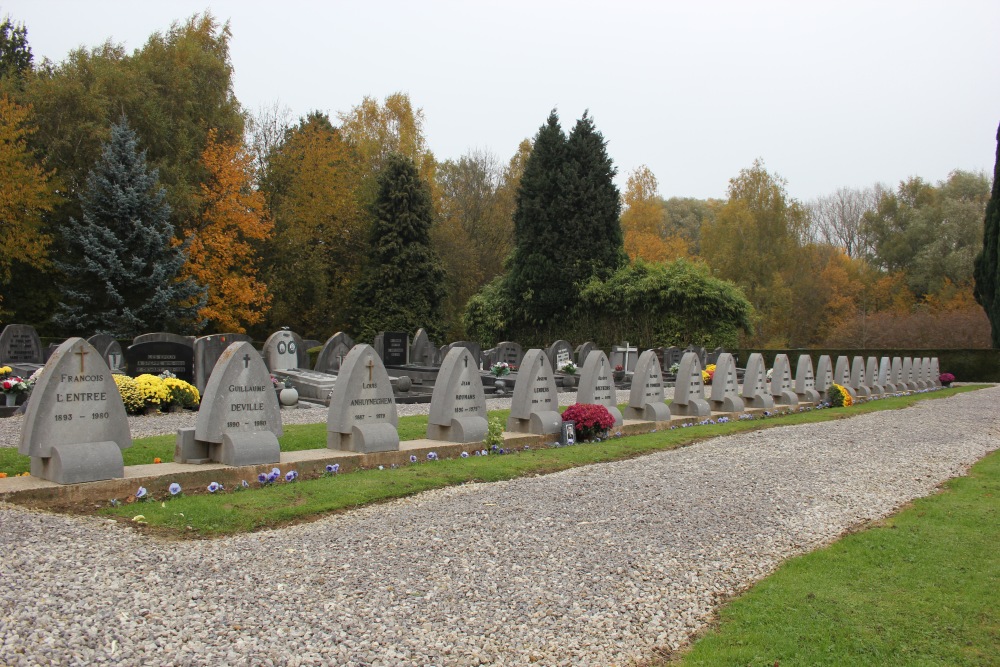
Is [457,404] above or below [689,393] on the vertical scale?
above

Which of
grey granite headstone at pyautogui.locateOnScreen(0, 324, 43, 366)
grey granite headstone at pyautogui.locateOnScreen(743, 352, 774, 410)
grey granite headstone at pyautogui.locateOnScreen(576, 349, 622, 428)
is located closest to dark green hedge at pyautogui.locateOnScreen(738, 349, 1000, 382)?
grey granite headstone at pyautogui.locateOnScreen(743, 352, 774, 410)

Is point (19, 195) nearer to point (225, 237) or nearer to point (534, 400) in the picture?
point (225, 237)

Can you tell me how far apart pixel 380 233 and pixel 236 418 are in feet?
106

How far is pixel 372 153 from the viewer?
150 ft

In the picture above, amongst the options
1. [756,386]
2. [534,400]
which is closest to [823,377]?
[756,386]

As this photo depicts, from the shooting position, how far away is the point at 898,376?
90.0ft

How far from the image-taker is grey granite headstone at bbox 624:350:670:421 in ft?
47.0

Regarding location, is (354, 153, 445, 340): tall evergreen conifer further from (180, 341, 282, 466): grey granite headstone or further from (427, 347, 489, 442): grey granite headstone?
(180, 341, 282, 466): grey granite headstone

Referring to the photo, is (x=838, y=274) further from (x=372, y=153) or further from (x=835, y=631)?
(x=835, y=631)

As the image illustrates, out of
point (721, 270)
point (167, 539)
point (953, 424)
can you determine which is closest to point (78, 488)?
point (167, 539)

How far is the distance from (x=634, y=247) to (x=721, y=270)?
5812mm

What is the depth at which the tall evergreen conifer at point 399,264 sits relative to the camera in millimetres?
39094

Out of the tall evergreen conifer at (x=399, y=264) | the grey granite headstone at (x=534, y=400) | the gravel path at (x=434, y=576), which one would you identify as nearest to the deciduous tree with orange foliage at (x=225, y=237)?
the tall evergreen conifer at (x=399, y=264)

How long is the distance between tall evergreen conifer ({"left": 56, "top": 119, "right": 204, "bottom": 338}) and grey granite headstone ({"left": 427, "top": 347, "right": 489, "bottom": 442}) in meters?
20.7
